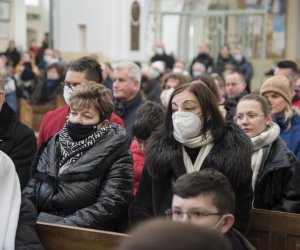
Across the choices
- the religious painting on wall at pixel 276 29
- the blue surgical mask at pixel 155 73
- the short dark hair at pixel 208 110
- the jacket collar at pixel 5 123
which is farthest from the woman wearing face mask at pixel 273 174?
the religious painting on wall at pixel 276 29

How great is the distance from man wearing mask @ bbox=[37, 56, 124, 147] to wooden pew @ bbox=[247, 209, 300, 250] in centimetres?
180

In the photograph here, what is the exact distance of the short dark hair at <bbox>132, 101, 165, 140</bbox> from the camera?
5.54m

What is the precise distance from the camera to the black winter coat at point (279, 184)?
4934mm

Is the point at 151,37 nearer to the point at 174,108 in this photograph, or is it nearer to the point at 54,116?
the point at 54,116

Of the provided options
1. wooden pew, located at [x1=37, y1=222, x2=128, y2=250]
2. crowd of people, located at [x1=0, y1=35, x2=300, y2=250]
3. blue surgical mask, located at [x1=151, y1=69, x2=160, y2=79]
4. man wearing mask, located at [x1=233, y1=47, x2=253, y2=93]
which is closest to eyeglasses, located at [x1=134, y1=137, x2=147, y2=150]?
crowd of people, located at [x1=0, y1=35, x2=300, y2=250]

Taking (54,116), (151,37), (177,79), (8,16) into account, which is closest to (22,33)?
(8,16)

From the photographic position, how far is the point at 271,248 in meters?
4.79

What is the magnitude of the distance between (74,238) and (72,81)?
6.36 ft

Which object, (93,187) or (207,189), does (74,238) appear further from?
(207,189)

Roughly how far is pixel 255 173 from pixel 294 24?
2418 cm

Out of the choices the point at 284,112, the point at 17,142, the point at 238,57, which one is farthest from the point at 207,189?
the point at 238,57

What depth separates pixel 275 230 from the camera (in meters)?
4.70

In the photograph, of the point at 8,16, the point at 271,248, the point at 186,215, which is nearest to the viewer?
the point at 186,215

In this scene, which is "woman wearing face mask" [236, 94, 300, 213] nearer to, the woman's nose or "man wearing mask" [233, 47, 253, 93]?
the woman's nose
